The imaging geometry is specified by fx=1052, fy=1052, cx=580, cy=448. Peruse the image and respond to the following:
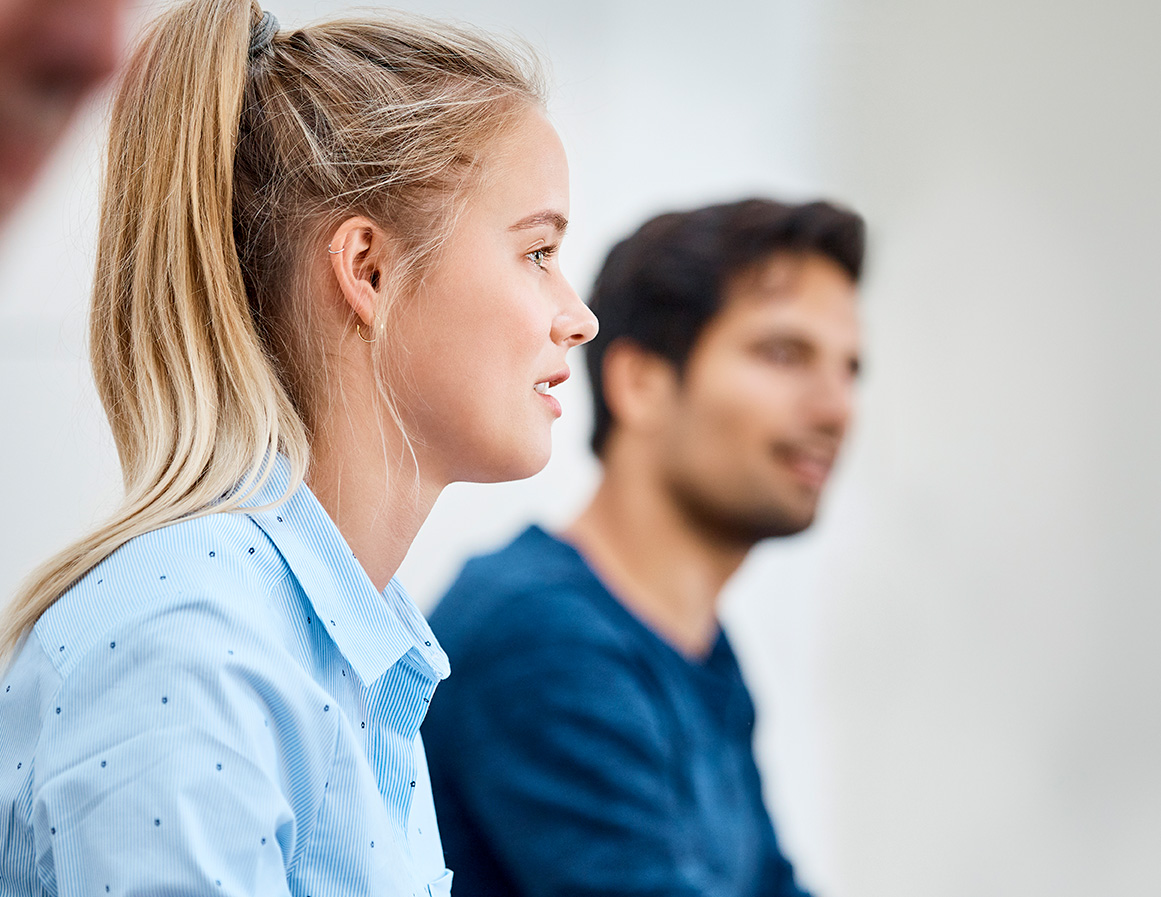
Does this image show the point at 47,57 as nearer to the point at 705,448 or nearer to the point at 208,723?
the point at 208,723

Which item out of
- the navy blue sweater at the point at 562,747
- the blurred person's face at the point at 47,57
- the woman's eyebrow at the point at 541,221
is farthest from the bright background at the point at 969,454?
the blurred person's face at the point at 47,57

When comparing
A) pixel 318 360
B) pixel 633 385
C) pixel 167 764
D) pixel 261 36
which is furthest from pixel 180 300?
pixel 633 385

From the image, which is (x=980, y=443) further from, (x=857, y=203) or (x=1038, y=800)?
(x=1038, y=800)

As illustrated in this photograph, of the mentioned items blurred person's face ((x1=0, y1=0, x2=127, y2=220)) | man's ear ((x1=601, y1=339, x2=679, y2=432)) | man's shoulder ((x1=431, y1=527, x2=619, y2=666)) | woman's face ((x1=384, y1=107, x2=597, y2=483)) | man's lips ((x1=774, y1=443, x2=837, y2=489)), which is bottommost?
man's shoulder ((x1=431, y1=527, x2=619, y2=666))

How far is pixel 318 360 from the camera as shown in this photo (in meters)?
0.64

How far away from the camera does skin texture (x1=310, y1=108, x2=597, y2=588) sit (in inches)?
25.1

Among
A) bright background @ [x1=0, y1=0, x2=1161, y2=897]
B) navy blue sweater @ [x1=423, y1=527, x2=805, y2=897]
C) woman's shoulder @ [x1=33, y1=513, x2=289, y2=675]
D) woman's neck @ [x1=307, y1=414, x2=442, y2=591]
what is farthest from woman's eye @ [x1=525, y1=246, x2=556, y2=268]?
bright background @ [x1=0, y1=0, x2=1161, y2=897]

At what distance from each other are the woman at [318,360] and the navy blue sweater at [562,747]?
29 centimetres

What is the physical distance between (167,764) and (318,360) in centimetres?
28

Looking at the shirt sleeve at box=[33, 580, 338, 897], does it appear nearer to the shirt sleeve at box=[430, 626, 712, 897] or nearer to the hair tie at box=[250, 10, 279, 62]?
the hair tie at box=[250, 10, 279, 62]

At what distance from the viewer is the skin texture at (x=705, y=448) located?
45.2 inches

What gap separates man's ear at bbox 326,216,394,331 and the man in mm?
453

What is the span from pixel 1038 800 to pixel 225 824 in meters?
1.22

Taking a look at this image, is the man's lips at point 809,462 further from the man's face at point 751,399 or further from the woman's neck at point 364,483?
the woman's neck at point 364,483
